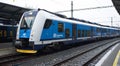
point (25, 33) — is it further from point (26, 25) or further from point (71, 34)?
point (71, 34)

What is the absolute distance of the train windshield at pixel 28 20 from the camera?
13.2 meters

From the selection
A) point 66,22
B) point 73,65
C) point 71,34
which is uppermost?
point 66,22

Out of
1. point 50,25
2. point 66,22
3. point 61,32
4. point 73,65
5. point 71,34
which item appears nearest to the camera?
point 73,65

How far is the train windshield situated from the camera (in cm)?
1324

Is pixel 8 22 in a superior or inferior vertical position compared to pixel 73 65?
superior

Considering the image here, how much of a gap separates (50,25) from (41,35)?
Result: 4.14ft

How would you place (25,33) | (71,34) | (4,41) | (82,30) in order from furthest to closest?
1. (4,41)
2. (82,30)
3. (71,34)
4. (25,33)

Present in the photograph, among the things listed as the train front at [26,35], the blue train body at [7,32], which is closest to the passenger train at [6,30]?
the blue train body at [7,32]

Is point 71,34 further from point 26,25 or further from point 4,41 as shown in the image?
point 4,41

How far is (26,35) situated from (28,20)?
1.21 m

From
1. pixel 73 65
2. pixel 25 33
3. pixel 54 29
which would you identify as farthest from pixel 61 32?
pixel 73 65

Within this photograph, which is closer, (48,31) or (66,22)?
(48,31)

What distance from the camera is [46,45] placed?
1368cm

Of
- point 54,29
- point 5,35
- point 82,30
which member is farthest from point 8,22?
point 54,29
